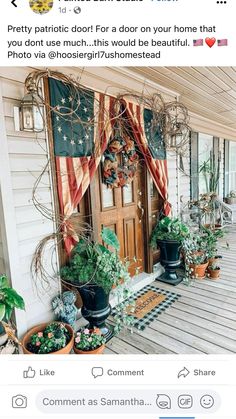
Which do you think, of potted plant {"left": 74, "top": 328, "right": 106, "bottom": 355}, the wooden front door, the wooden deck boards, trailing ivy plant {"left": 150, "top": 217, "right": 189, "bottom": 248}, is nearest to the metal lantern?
the wooden front door

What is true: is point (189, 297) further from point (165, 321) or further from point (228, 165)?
point (228, 165)

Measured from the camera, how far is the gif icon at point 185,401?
0.70m

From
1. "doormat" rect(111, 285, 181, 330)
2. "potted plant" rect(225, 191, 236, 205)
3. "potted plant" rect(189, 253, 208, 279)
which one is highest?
"potted plant" rect(225, 191, 236, 205)

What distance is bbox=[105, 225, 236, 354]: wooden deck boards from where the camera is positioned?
1.68 meters

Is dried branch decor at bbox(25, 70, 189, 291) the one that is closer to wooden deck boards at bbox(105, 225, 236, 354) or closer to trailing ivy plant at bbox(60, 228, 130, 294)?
trailing ivy plant at bbox(60, 228, 130, 294)

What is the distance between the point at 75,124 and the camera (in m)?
1.75

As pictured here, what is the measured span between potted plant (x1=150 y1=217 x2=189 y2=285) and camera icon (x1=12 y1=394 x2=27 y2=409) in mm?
2107

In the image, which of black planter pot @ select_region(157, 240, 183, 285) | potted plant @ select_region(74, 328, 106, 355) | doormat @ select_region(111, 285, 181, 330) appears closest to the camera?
potted plant @ select_region(74, 328, 106, 355)

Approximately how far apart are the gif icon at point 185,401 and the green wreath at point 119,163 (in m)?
1.75

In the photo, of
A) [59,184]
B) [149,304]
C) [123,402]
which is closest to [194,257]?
[149,304]

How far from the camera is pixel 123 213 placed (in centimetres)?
249

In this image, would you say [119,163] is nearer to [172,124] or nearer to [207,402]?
[172,124]

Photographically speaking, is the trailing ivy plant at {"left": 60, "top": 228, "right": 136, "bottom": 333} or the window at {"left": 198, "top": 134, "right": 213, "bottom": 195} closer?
the trailing ivy plant at {"left": 60, "top": 228, "right": 136, "bottom": 333}

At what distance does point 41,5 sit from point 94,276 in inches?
58.5
